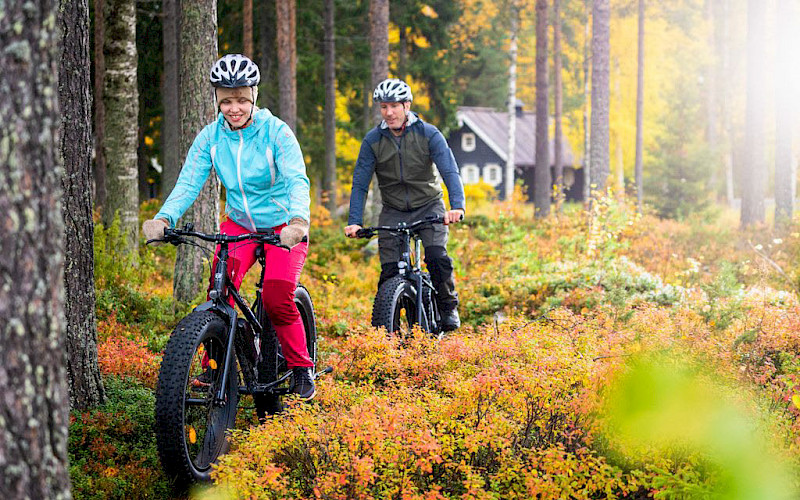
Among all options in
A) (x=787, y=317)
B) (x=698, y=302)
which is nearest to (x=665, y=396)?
(x=787, y=317)

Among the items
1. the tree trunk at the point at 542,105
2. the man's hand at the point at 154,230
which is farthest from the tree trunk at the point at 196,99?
the tree trunk at the point at 542,105

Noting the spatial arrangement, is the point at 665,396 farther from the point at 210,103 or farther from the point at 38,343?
the point at 210,103

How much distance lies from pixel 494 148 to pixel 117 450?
4949 cm

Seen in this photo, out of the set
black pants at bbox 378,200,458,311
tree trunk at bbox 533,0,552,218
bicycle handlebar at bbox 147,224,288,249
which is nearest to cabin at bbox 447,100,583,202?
tree trunk at bbox 533,0,552,218

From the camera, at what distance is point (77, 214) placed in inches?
210

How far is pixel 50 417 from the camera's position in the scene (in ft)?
8.38

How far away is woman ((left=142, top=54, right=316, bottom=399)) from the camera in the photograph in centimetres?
484

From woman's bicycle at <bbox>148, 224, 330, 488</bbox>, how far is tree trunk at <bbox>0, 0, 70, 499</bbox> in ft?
5.13

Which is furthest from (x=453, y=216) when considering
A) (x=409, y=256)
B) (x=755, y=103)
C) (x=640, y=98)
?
(x=640, y=98)

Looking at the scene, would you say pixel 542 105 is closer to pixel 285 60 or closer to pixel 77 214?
pixel 285 60

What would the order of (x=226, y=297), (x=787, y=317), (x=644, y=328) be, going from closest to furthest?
(x=226, y=297)
(x=644, y=328)
(x=787, y=317)

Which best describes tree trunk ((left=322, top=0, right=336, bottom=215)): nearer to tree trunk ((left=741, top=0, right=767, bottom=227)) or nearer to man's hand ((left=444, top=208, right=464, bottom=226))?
tree trunk ((left=741, top=0, right=767, bottom=227))

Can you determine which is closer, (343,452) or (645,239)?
(343,452)

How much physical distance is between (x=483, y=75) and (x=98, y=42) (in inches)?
1197
